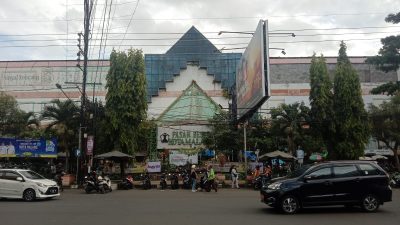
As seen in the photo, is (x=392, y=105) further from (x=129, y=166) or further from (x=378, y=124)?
(x=129, y=166)

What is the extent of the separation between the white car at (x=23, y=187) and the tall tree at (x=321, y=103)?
25.1 metres

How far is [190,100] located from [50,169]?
932 inches

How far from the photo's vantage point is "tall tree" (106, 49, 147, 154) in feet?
120

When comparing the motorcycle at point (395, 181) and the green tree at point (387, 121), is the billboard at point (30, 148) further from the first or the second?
the green tree at point (387, 121)

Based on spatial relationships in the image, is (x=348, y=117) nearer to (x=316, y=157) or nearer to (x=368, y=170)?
(x=316, y=157)

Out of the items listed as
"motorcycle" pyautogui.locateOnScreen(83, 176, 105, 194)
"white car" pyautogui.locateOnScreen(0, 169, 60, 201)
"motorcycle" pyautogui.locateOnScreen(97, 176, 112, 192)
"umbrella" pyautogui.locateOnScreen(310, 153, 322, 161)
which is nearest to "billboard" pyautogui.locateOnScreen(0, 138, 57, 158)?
"motorcycle" pyautogui.locateOnScreen(97, 176, 112, 192)

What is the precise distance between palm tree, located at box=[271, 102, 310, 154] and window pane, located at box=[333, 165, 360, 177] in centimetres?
2484

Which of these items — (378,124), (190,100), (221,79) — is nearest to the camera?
(378,124)

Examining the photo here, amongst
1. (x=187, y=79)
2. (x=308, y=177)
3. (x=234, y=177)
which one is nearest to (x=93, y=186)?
(x=234, y=177)

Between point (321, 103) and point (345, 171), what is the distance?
2478cm

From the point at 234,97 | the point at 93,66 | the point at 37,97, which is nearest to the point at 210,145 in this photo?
the point at 234,97

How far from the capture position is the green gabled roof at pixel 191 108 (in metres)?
54.4

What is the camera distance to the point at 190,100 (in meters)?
55.8

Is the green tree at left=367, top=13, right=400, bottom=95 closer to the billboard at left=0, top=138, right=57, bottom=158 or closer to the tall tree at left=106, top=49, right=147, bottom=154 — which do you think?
the tall tree at left=106, top=49, right=147, bottom=154
